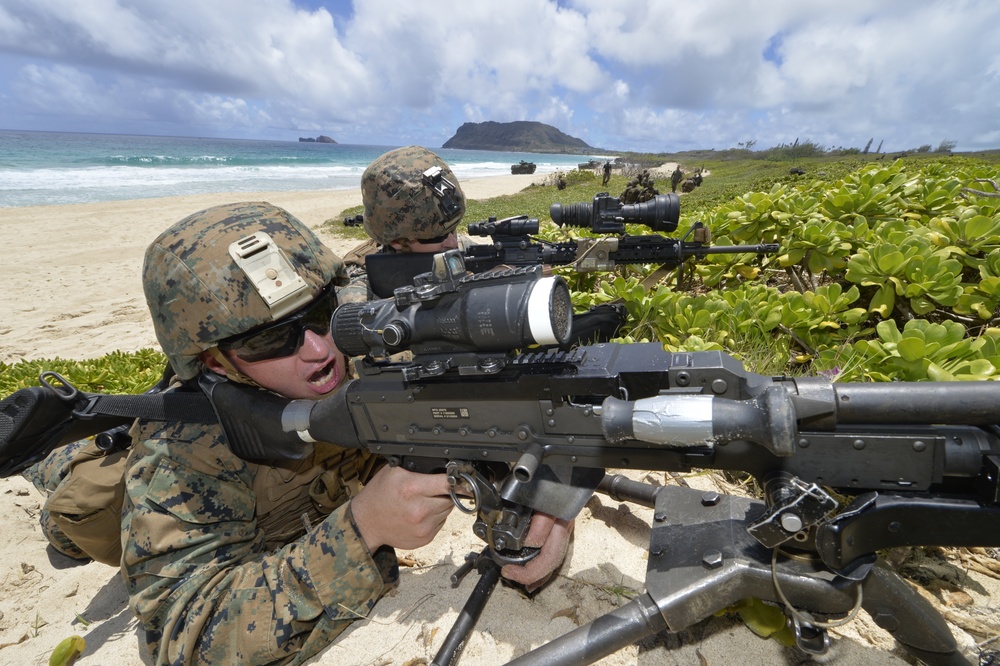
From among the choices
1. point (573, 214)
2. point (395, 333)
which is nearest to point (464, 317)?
point (395, 333)

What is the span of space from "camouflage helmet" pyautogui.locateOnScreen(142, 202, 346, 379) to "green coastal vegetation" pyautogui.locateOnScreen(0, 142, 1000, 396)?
214cm

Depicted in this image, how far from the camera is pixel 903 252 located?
108 inches

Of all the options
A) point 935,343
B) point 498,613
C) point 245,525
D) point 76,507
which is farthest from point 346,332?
point 935,343

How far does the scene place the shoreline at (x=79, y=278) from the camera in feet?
20.8

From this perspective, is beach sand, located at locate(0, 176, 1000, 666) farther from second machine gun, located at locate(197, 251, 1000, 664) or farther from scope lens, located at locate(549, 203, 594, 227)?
scope lens, located at locate(549, 203, 594, 227)

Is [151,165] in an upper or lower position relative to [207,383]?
lower

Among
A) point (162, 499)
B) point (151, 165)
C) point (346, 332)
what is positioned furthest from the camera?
point (151, 165)

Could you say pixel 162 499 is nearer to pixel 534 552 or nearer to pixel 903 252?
pixel 534 552

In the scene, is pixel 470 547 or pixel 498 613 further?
pixel 470 547

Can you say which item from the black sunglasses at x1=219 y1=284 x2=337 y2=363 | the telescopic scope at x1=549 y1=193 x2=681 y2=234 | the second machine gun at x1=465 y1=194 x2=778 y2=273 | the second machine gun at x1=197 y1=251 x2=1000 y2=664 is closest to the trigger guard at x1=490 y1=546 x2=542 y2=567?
the second machine gun at x1=197 y1=251 x2=1000 y2=664

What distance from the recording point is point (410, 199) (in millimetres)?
4664

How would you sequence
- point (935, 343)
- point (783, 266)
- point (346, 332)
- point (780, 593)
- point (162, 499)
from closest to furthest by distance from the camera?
point (780, 593)
point (346, 332)
point (162, 499)
point (935, 343)
point (783, 266)

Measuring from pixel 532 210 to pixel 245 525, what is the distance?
1788 centimetres

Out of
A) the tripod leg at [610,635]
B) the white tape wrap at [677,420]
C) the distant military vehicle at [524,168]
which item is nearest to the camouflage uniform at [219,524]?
the tripod leg at [610,635]
